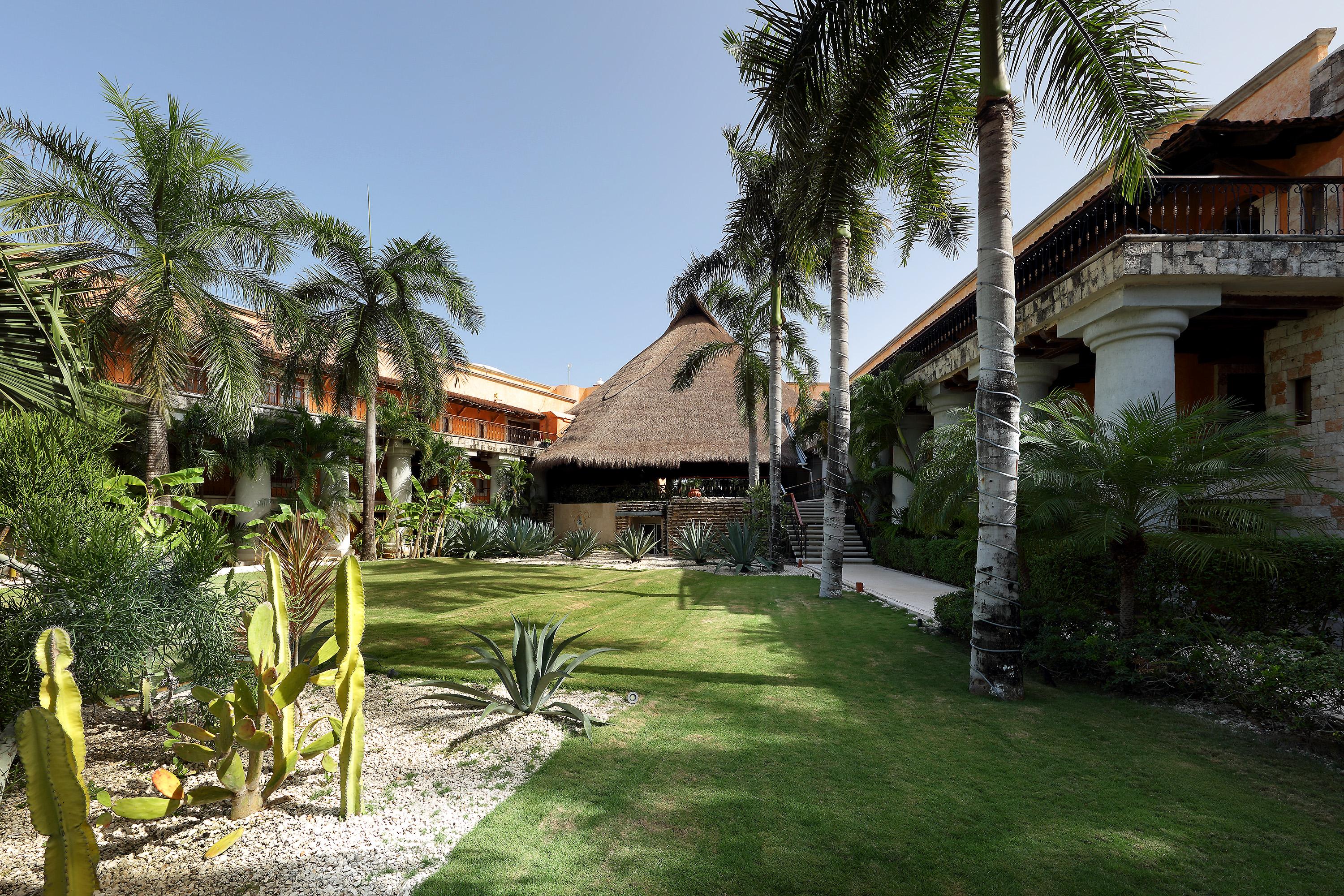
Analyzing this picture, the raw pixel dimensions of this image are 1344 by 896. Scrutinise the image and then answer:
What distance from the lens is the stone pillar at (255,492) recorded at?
15.6m

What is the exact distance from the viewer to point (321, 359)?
15336 mm

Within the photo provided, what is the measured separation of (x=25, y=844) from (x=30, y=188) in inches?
443

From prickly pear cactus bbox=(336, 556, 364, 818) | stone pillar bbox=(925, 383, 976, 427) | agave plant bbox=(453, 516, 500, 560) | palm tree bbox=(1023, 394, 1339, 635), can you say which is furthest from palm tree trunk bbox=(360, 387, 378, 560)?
palm tree bbox=(1023, 394, 1339, 635)

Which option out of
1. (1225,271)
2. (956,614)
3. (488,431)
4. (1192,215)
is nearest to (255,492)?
(488,431)

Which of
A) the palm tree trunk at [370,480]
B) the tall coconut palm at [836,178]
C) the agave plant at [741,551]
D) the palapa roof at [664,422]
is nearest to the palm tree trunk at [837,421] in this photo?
the tall coconut palm at [836,178]

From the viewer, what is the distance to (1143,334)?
698 cm

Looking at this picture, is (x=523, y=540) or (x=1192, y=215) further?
(x=523, y=540)

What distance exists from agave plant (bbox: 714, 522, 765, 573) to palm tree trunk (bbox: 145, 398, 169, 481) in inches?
416

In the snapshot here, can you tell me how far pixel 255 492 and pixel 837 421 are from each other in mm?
14722

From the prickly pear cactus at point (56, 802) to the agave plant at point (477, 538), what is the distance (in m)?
15.8

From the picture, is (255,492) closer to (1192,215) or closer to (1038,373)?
(1038,373)

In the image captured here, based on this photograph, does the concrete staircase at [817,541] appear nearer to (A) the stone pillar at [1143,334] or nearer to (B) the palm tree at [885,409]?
(B) the palm tree at [885,409]

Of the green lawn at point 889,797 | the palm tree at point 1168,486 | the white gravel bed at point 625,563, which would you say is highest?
the palm tree at point 1168,486

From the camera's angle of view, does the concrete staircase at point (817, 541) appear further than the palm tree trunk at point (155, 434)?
Yes
